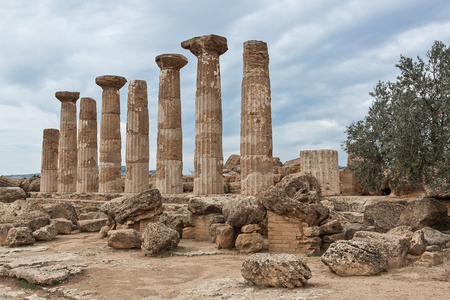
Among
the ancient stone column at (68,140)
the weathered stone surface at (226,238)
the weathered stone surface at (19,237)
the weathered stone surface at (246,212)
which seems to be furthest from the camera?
the ancient stone column at (68,140)

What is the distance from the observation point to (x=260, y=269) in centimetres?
698

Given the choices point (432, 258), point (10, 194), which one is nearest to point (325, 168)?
point (432, 258)

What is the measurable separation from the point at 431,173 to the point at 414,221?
161 centimetres

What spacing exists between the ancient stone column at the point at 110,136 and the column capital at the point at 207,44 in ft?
22.1

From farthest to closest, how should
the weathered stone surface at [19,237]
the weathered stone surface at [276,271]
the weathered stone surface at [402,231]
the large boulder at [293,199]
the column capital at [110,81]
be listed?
the column capital at [110,81]
the weathered stone surface at [19,237]
the large boulder at [293,199]
the weathered stone surface at [402,231]
the weathered stone surface at [276,271]

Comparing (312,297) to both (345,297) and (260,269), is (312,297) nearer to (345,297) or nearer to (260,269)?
(345,297)

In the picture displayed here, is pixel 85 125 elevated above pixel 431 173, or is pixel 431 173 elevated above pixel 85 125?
pixel 85 125

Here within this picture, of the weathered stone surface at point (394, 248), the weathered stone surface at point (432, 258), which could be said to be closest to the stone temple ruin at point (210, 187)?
the weathered stone surface at point (394, 248)

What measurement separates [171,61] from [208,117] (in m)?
3.45

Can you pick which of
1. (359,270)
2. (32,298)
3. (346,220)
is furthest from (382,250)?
(32,298)

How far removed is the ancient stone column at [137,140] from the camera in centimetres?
2038

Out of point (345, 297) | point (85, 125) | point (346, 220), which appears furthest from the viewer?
point (85, 125)

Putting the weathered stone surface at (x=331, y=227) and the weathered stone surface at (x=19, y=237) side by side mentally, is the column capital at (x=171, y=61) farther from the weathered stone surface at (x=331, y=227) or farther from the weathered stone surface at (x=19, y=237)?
the weathered stone surface at (x=331, y=227)

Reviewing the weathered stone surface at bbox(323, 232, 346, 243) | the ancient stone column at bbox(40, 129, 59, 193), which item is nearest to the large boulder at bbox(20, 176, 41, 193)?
the ancient stone column at bbox(40, 129, 59, 193)
